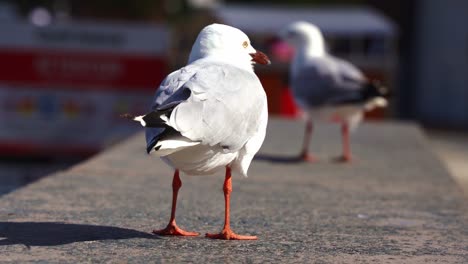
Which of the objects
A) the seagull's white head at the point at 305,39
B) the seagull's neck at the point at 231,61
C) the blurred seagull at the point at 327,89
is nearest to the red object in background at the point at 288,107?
the seagull's white head at the point at 305,39

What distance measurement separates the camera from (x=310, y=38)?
38.6ft

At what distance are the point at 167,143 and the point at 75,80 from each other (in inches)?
566

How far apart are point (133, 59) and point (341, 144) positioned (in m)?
7.54

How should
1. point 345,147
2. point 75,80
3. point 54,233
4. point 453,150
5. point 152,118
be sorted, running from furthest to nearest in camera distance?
point 453,150
point 75,80
point 345,147
point 54,233
point 152,118

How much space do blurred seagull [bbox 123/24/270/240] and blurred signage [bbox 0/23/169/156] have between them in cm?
1256

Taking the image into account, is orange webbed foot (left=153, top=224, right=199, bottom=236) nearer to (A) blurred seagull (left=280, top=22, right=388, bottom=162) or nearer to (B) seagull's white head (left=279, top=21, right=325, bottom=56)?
(A) blurred seagull (left=280, top=22, right=388, bottom=162)

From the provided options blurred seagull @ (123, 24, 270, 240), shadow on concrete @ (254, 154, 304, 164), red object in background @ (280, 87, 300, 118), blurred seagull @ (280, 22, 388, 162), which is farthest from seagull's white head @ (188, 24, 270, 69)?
red object in background @ (280, 87, 300, 118)

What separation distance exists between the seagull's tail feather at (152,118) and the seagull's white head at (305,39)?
6.66 meters

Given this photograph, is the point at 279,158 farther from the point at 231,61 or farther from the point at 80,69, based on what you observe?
the point at 80,69

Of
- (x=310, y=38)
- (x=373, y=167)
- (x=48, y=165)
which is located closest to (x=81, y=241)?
(x=373, y=167)

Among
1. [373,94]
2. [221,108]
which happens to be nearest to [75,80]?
[373,94]

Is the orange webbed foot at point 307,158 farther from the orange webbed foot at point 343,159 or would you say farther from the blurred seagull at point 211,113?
the blurred seagull at point 211,113

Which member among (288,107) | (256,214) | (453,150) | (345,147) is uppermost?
(256,214)

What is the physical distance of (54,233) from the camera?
603cm
